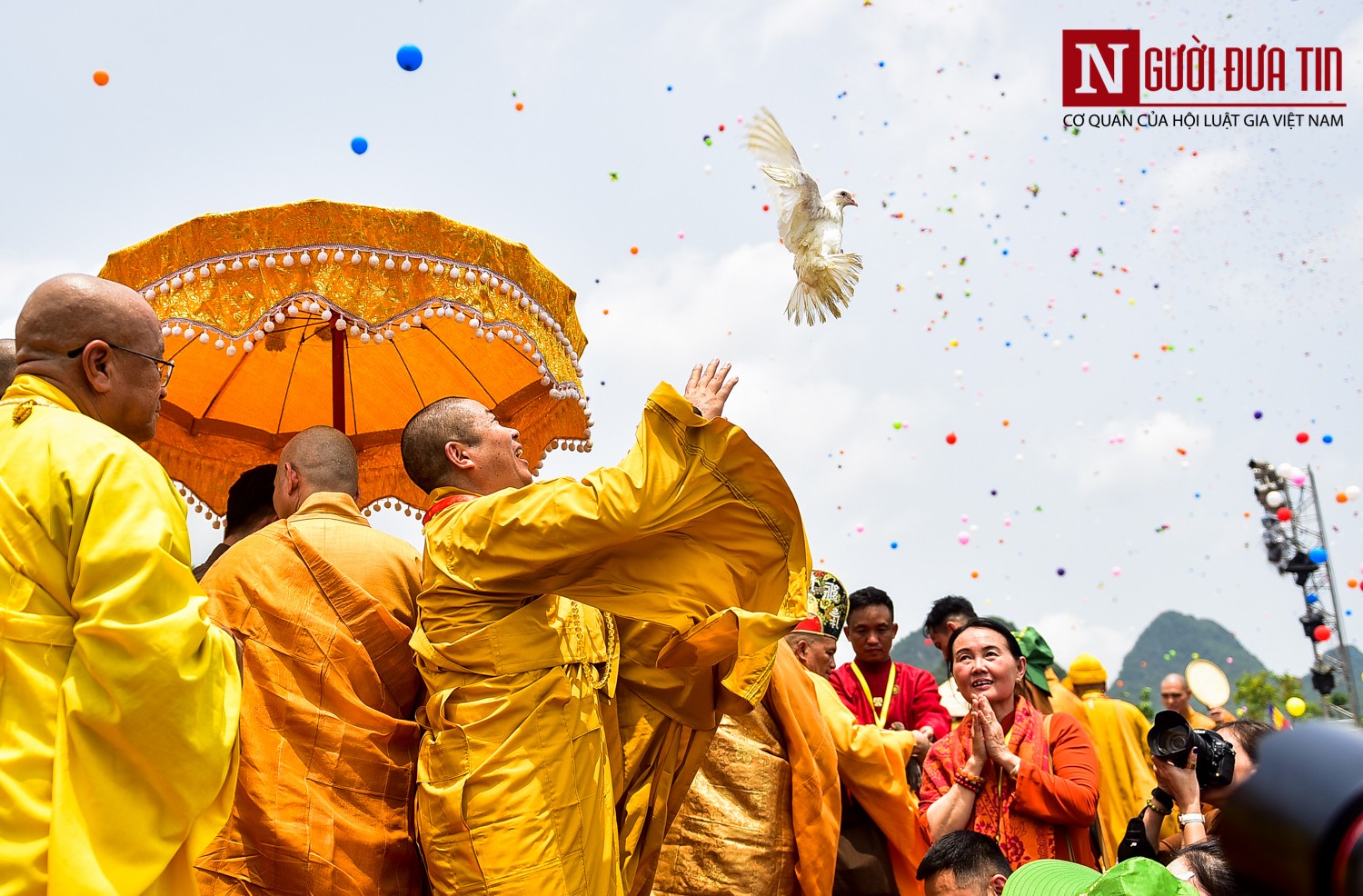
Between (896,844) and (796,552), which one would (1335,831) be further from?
(896,844)

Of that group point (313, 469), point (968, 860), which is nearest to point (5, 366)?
point (313, 469)

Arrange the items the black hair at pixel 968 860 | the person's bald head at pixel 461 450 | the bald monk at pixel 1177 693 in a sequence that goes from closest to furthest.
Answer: the black hair at pixel 968 860
the person's bald head at pixel 461 450
the bald monk at pixel 1177 693

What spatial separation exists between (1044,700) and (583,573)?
3.56m

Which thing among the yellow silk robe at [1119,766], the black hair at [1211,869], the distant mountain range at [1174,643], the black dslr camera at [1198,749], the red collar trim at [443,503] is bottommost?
the distant mountain range at [1174,643]

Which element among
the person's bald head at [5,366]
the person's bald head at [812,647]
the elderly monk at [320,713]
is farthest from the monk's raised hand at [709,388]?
the person's bald head at [812,647]

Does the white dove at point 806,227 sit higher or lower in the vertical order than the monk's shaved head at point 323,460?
higher

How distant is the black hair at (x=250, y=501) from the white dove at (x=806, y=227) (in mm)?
2099

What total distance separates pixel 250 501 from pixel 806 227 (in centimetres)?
237

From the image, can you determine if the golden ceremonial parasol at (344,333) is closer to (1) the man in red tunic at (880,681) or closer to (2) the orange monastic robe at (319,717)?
(2) the orange monastic robe at (319,717)

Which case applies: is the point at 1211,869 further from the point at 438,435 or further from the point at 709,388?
the point at 438,435

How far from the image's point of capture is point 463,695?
3.35 metres

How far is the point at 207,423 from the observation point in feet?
18.4

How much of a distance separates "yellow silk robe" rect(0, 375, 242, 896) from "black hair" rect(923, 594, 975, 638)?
202 inches

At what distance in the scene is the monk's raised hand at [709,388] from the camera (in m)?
3.33
